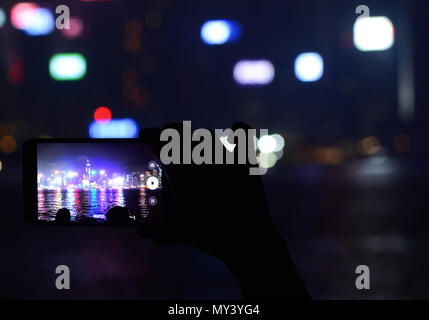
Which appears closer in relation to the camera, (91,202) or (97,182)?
(91,202)

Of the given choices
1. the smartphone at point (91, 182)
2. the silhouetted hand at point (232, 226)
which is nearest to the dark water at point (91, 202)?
the smartphone at point (91, 182)

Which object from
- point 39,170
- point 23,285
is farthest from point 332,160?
point 39,170

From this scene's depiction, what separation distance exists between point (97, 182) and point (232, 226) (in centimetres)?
85

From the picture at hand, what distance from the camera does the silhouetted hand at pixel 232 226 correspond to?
1.34 meters

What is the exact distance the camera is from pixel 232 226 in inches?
54.6
